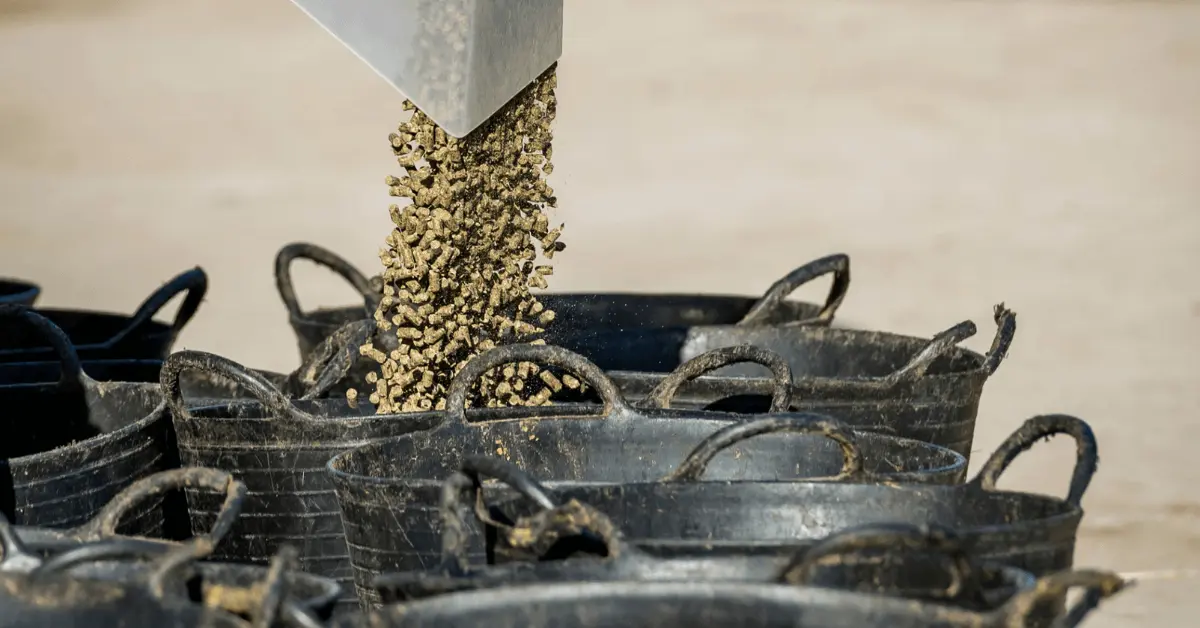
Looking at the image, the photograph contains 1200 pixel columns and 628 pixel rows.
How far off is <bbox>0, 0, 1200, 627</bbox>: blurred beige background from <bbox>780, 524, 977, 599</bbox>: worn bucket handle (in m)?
2.72

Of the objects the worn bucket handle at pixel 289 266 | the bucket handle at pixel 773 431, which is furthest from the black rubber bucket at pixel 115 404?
the bucket handle at pixel 773 431

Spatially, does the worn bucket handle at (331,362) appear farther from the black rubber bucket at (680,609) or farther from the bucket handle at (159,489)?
the black rubber bucket at (680,609)

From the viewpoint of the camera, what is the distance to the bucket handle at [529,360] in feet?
10.4

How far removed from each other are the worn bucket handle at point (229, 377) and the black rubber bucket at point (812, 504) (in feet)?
2.43

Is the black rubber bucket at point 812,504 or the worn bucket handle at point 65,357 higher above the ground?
the worn bucket handle at point 65,357

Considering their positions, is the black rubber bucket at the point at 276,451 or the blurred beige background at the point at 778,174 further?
the blurred beige background at the point at 778,174

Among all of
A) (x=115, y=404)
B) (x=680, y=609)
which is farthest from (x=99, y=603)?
(x=115, y=404)

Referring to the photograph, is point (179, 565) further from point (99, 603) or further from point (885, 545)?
point (885, 545)

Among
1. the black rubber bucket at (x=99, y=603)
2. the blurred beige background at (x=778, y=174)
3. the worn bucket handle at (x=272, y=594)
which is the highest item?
the blurred beige background at (x=778, y=174)

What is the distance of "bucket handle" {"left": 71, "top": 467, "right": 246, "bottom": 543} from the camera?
2.38m

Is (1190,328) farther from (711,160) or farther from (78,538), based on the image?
(78,538)

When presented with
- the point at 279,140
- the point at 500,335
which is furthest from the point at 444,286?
the point at 279,140

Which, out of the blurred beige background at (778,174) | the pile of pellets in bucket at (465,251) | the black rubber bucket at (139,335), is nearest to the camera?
the pile of pellets in bucket at (465,251)

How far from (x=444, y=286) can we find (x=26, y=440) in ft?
3.49
